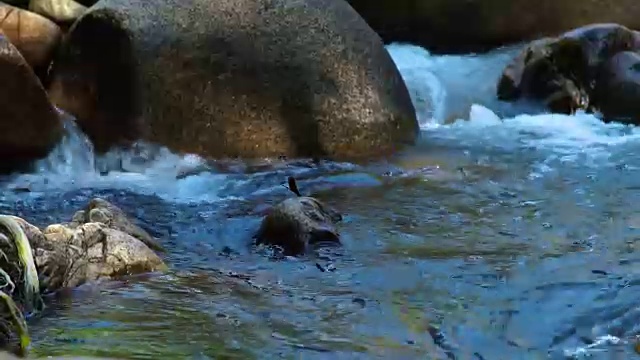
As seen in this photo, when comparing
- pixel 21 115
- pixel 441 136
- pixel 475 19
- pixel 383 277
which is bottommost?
pixel 383 277

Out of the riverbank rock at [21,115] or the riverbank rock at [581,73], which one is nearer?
the riverbank rock at [21,115]

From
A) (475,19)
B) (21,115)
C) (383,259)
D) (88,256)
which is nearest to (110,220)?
(88,256)

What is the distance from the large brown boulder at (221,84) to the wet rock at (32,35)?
1.45 feet

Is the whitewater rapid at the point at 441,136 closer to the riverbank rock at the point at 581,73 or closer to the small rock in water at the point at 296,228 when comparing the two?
the riverbank rock at the point at 581,73

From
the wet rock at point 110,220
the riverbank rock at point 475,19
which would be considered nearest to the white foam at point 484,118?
the riverbank rock at point 475,19

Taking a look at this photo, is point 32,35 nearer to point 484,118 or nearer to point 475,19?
point 484,118

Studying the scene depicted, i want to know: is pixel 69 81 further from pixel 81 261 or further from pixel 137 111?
pixel 81 261

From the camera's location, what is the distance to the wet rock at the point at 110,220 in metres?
4.84

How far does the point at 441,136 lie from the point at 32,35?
11.8ft

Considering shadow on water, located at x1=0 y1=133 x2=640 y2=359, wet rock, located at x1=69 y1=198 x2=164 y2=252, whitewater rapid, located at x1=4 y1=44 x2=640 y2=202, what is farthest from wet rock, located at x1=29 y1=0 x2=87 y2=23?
wet rock, located at x1=69 y1=198 x2=164 y2=252

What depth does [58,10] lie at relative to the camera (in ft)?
31.1

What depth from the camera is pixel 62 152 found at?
7102 millimetres

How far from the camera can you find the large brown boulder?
741 cm

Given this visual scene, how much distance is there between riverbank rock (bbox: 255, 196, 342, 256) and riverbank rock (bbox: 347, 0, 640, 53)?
8042 millimetres
